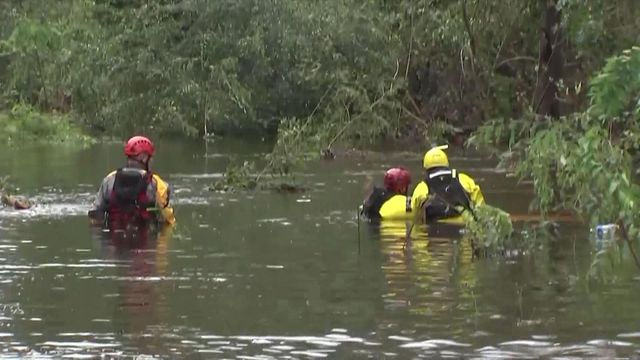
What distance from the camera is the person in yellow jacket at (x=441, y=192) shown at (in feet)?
69.7

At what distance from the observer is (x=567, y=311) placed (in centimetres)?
1384

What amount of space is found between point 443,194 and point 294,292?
6436mm

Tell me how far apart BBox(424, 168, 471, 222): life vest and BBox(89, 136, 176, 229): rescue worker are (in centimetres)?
362

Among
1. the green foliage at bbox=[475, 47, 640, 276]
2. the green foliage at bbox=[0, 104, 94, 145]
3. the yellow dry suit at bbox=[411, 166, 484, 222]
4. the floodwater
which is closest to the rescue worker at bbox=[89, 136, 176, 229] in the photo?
the floodwater

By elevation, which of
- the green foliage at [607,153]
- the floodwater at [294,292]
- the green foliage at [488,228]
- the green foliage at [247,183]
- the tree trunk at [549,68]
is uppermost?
the tree trunk at [549,68]

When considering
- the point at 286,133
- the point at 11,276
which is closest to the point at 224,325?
the point at 11,276

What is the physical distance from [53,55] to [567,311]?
50.4 metres

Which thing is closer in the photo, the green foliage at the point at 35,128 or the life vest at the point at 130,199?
the life vest at the point at 130,199

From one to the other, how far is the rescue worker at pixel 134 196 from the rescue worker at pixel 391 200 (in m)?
3.20

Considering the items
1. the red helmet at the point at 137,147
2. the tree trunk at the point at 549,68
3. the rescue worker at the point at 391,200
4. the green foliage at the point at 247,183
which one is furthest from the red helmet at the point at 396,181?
the tree trunk at the point at 549,68

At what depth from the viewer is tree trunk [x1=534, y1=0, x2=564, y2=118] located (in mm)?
36281

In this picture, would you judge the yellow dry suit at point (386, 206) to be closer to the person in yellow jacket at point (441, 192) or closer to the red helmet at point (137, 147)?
the person in yellow jacket at point (441, 192)

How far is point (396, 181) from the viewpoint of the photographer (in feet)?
75.0

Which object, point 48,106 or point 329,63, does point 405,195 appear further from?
point 48,106
